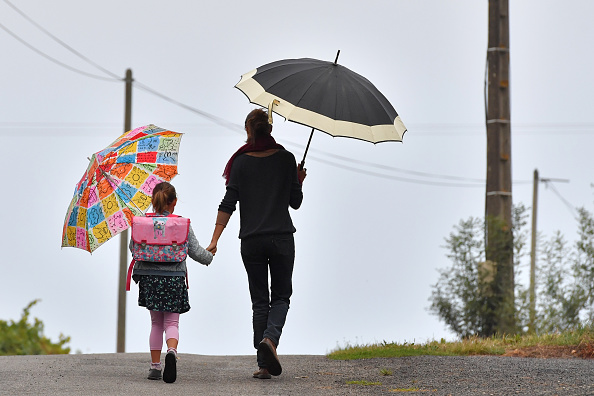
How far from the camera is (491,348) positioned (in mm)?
10055

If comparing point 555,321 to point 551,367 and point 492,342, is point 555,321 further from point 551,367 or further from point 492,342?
point 551,367

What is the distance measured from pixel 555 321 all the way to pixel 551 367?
573cm

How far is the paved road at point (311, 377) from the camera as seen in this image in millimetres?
6984

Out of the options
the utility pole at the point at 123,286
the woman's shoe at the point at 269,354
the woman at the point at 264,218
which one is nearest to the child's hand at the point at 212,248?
the woman at the point at 264,218

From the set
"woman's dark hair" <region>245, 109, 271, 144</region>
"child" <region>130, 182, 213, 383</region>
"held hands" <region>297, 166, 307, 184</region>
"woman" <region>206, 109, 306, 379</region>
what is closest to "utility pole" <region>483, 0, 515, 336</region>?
"held hands" <region>297, 166, 307, 184</region>

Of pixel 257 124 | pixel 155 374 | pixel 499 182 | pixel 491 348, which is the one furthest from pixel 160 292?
pixel 499 182

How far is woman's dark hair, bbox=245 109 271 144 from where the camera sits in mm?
7852

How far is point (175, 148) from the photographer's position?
8484 millimetres

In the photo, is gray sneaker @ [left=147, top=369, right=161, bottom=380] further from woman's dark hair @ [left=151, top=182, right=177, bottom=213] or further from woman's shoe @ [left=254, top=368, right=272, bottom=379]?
woman's dark hair @ [left=151, top=182, right=177, bottom=213]

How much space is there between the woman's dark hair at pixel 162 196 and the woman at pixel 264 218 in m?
0.41

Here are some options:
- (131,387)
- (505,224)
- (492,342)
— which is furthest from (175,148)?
(505,224)

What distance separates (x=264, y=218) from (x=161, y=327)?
3.99 feet

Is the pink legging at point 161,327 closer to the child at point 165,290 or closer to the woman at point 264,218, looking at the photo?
the child at point 165,290

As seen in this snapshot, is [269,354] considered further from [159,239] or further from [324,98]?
[324,98]
